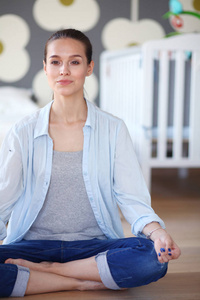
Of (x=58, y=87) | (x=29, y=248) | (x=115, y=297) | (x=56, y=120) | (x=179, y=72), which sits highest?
(x=179, y=72)

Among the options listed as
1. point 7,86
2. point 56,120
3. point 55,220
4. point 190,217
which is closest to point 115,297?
point 55,220

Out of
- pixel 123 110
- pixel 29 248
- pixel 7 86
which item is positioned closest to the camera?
pixel 29 248

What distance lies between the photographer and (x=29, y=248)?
1215mm

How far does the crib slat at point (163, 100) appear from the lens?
7.18ft

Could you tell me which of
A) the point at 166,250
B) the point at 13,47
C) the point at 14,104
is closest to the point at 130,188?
the point at 166,250

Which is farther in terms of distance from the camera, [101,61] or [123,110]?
[101,61]

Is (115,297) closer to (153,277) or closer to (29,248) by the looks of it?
(153,277)

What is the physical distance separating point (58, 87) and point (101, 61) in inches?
97.7

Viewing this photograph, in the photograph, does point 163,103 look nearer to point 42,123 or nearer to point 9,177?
point 42,123

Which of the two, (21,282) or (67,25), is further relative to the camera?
(67,25)

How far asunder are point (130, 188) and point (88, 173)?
14cm

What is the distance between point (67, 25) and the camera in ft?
11.6

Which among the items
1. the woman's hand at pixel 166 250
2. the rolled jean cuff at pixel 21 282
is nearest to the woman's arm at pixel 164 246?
the woman's hand at pixel 166 250

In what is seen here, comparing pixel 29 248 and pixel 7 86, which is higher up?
pixel 7 86
